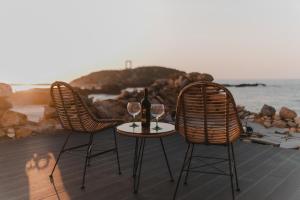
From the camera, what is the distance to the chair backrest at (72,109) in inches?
120

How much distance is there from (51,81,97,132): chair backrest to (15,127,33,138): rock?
254 centimetres

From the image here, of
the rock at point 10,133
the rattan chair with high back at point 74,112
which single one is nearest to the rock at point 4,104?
the rock at point 10,133

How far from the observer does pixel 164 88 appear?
9453mm

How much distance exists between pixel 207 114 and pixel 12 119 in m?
4.34

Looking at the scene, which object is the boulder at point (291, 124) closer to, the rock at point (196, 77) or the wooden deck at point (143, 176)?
the rock at point (196, 77)

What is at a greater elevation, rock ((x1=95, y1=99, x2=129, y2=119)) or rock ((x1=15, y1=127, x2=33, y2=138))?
rock ((x1=95, y1=99, x2=129, y2=119))

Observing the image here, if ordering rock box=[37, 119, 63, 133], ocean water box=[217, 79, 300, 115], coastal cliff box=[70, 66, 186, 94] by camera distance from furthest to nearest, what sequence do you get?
1. ocean water box=[217, 79, 300, 115]
2. coastal cliff box=[70, 66, 186, 94]
3. rock box=[37, 119, 63, 133]

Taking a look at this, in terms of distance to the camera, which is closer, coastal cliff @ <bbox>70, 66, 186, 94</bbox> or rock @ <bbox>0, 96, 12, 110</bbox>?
rock @ <bbox>0, 96, 12, 110</bbox>

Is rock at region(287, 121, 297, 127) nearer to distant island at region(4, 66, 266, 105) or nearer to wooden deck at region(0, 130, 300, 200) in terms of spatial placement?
distant island at region(4, 66, 266, 105)

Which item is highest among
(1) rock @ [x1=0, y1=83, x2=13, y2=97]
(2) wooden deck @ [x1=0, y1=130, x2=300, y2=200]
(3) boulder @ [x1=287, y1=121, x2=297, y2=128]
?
(1) rock @ [x1=0, y1=83, x2=13, y2=97]

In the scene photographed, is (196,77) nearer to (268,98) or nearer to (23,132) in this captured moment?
(23,132)

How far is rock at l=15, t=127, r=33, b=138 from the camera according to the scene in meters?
5.37

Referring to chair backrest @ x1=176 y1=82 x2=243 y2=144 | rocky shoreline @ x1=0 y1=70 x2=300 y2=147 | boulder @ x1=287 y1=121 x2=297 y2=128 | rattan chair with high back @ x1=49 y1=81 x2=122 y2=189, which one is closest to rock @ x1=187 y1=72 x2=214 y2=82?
rocky shoreline @ x1=0 y1=70 x2=300 y2=147

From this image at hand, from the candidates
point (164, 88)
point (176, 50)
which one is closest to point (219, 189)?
point (164, 88)
